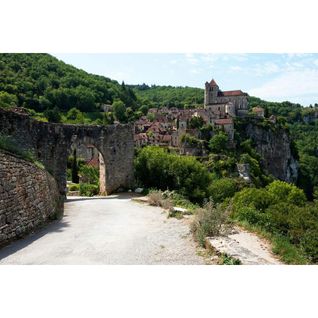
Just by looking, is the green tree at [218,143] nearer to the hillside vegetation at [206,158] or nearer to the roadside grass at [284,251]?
the hillside vegetation at [206,158]

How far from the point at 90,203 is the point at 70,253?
805 cm

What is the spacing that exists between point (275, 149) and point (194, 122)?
2306 cm

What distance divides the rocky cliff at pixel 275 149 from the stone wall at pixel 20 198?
273 ft

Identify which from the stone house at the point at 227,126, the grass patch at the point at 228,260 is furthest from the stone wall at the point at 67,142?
the stone house at the point at 227,126

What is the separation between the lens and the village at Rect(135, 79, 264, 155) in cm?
8038

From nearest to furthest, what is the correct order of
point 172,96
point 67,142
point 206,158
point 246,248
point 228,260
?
point 228,260, point 246,248, point 67,142, point 206,158, point 172,96

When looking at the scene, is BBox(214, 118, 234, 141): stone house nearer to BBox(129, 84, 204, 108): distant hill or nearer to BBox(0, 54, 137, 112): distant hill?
BBox(0, 54, 137, 112): distant hill

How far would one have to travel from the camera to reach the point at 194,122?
84688 mm

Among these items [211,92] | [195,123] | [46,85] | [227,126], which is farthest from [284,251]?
[211,92]

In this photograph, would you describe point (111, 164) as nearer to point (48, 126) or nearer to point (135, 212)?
point (48, 126)

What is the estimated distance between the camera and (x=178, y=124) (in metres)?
89.8

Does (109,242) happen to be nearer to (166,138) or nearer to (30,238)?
(30,238)

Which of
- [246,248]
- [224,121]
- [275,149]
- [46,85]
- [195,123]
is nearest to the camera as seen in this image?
[246,248]

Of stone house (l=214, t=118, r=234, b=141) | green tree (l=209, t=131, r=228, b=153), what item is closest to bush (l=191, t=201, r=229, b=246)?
green tree (l=209, t=131, r=228, b=153)
